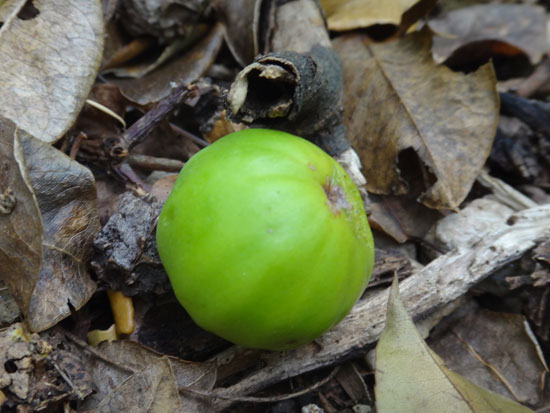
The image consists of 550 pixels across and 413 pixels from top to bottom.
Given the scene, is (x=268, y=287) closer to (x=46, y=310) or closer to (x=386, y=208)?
(x=46, y=310)

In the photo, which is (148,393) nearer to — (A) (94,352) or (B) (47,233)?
(A) (94,352)

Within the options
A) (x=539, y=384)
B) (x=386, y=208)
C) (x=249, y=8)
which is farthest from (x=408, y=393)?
(x=249, y=8)

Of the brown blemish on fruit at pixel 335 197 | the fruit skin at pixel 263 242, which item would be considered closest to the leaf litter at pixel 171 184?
the fruit skin at pixel 263 242

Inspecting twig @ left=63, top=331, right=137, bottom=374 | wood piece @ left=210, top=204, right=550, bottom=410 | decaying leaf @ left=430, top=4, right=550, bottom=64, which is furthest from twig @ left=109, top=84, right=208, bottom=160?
decaying leaf @ left=430, top=4, right=550, bottom=64

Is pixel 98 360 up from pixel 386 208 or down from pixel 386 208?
up

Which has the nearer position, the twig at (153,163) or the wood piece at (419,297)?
the wood piece at (419,297)

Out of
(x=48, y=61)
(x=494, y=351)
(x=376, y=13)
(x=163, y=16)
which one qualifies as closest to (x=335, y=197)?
(x=494, y=351)

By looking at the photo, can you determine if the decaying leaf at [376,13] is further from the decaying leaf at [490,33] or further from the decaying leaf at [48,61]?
the decaying leaf at [48,61]
